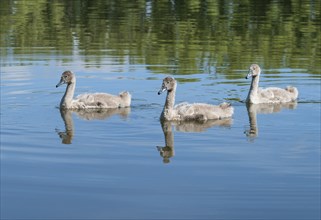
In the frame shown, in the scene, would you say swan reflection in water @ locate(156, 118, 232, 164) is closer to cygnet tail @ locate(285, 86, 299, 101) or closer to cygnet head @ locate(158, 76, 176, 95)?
cygnet head @ locate(158, 76, 176, 95)

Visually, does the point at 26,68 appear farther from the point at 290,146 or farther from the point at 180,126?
the point at 290,146

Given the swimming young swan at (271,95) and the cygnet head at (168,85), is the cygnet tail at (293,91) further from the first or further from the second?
the cygnet head at (168,85)

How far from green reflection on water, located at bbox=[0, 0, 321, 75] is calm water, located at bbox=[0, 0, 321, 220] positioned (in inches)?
3.7

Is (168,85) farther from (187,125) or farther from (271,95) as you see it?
(271,95)

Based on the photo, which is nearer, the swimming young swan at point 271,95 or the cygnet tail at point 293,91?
the swimming young swan at point 271,95

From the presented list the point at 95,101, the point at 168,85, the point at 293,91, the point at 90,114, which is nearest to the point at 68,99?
the point at 95,101

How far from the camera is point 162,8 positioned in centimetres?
4297

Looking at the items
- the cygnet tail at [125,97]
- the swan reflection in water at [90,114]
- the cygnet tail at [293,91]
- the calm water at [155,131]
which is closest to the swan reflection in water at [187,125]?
the calm water at [155,131]

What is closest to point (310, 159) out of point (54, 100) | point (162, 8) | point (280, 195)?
point (280, 195)

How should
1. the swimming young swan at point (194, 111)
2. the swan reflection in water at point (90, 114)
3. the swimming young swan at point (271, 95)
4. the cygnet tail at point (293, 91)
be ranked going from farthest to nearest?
the cygnet tail at point (293, 91), the swimming young swan at point (271, 95), the swan reflection in water at point (90, 114), the swimming young swan at point (194, 111)

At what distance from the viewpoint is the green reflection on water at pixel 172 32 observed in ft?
84.5

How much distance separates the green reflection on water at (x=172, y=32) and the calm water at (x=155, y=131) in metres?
0.09

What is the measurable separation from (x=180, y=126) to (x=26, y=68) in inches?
325

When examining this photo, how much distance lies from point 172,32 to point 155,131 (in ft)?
55.0
